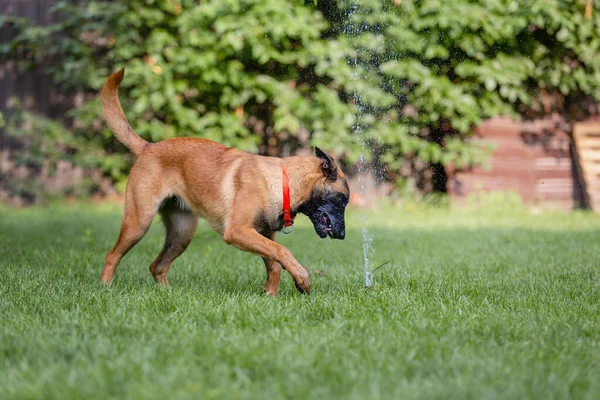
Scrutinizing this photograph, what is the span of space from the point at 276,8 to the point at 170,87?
5.78 feet

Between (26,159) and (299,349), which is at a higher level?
(26,159)

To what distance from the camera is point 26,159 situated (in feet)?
32.2

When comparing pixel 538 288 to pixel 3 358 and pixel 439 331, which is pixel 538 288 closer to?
pixel 439 331

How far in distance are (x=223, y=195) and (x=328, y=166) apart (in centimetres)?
67

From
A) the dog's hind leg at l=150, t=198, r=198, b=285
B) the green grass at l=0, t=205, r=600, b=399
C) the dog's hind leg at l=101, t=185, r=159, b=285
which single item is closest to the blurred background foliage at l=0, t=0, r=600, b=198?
the green grass at l=0, t=205, r=600, b=399

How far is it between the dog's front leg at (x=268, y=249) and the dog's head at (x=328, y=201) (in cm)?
32

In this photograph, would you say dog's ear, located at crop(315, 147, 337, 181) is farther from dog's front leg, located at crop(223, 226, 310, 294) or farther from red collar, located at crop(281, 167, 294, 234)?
dog's front leg, located at crop(223, 226, 310, 294)

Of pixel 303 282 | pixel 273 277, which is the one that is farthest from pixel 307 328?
pixel 273 277

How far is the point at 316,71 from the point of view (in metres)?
9.44

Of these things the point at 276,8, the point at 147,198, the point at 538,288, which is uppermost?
the point at 276,8

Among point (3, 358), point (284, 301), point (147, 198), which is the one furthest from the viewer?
point (147, 198)

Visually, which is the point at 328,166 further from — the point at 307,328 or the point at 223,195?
the point at 307,328

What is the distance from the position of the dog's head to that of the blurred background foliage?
5.22 m

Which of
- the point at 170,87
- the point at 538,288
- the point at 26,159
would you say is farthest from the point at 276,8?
the point at 538,288
